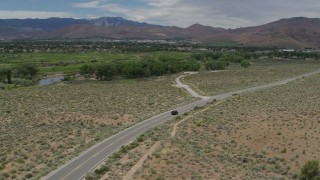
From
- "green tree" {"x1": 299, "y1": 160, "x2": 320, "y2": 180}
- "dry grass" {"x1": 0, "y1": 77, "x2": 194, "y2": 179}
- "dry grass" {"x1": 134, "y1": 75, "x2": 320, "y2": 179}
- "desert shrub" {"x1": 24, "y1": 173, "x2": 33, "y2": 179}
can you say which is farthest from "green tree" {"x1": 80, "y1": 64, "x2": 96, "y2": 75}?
"green tree" {"x1": 299, "y1": 160, "x2": 320, "y2": 180}

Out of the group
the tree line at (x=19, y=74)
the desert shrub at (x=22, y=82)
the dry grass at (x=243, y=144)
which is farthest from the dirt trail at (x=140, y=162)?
the tree line at (x=19, y=74)

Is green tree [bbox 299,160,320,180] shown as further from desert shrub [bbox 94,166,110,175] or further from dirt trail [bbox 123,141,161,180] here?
desert shrub [bbox 94,166,110,175]

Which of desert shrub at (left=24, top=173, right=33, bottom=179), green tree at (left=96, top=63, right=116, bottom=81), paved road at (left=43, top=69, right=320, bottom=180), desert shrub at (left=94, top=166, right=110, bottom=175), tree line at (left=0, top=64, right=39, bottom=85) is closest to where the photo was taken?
desert shrub at (left=94, top=166, right=110, bottom=175)

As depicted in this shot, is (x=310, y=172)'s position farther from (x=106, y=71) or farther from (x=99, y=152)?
(x=106, y=71)

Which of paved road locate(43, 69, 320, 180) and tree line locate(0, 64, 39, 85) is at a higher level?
paved road locate(43, 69, 320, 180)

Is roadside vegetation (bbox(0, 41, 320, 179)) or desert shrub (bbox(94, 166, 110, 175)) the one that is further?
roadside vegetation (bbox(0, 41, 320, 179))

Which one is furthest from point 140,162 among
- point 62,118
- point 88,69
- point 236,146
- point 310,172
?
point 88,69

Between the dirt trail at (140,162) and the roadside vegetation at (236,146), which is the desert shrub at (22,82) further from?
the dirt trail at (140,162)
